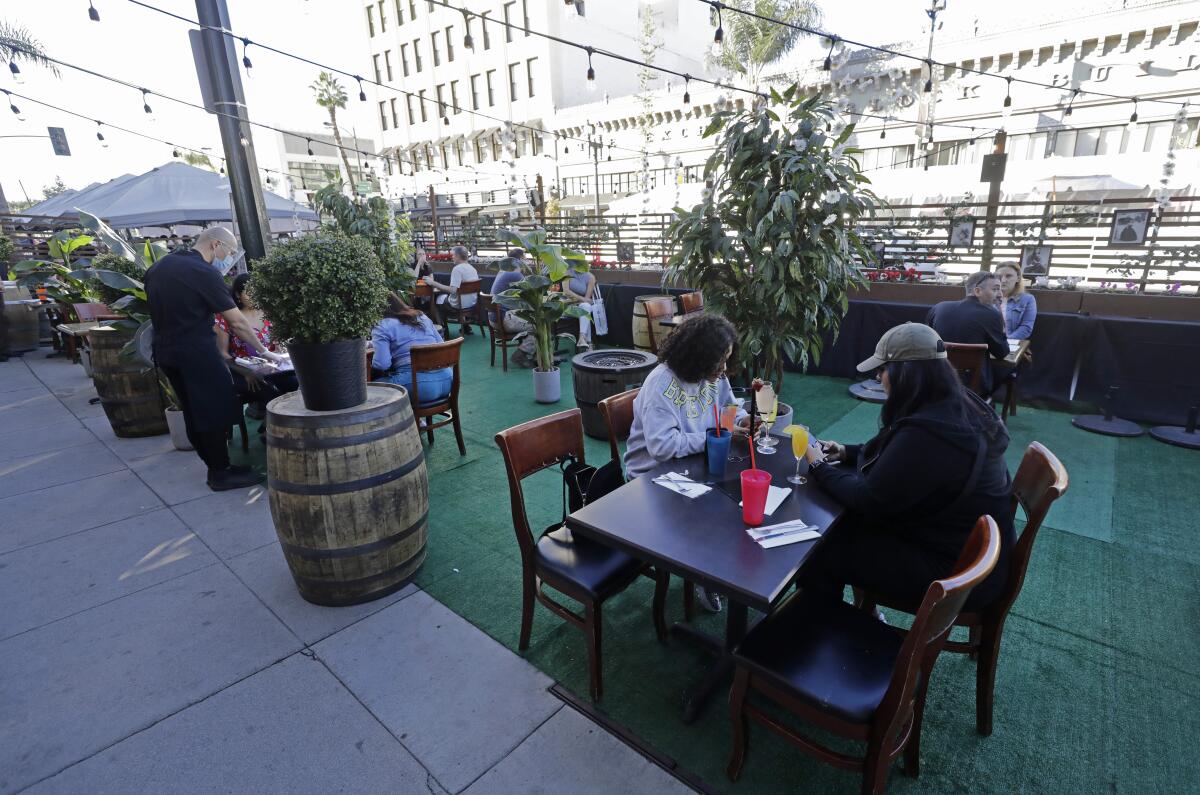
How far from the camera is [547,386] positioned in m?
6.08

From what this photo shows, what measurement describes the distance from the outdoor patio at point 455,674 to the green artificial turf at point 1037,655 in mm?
10

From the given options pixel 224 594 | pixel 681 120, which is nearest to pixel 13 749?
pixel 224 594

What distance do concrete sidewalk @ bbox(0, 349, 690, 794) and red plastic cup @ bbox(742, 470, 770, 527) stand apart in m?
0.96

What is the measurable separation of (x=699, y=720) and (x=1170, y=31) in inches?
968

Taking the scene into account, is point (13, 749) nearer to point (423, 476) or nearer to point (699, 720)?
point (423, 476)

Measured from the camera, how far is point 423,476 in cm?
294

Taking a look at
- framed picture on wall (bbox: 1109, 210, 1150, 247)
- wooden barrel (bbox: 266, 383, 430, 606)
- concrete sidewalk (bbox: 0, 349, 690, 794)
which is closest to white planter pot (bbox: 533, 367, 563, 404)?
concrete sidewalk (bbox: 0, 349, 690, 794)

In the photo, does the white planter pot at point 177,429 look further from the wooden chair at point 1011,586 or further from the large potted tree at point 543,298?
the wooden chair at point 1011,586

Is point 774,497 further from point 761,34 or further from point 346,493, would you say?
point 761,34

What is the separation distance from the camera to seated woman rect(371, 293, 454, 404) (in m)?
4.53

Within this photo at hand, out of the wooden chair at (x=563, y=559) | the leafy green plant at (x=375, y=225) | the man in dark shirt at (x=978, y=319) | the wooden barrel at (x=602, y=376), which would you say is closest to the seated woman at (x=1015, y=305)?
the man in dark shirt at (x=978, y=319)

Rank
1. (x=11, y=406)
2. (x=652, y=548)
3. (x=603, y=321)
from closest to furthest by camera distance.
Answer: (x=652, y=548) < (x=11, y=406) < (x=603, y=321)

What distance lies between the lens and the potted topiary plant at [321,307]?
2539 millimetres

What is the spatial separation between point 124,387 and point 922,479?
6.23 m
